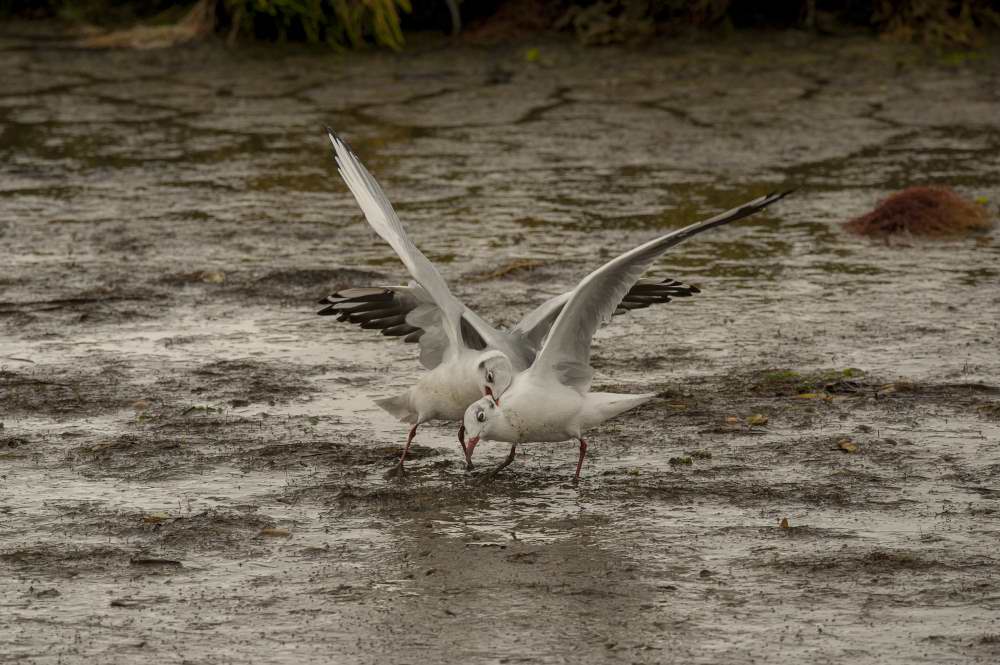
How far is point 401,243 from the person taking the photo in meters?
5.18

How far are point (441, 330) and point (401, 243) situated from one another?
0.96ft

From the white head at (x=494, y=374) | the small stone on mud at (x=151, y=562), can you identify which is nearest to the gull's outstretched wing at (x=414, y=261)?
the white head at (x=494, y=374)

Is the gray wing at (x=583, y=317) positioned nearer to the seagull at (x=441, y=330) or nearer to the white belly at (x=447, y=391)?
the seagull at (x=441, y=330)

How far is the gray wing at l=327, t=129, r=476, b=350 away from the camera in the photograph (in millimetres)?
4973

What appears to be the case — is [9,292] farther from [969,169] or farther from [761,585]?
[969,169]

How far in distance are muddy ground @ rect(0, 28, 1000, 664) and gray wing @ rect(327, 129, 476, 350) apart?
1.51 feet

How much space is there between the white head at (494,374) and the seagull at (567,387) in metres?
0.02

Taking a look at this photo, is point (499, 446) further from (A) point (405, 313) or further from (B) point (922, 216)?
(B) point (922, 216)

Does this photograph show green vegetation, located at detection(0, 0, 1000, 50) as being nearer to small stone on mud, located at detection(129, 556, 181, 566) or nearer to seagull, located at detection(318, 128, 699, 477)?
seagull, located at detection(318, 128, 699, 477)

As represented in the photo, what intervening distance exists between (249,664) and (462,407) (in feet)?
5.20

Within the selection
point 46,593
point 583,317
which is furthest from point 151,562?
point 583,317

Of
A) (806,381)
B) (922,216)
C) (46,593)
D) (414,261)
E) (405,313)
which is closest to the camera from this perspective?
(46,593)

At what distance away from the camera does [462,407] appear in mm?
4988

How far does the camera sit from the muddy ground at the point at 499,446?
3832 mm
